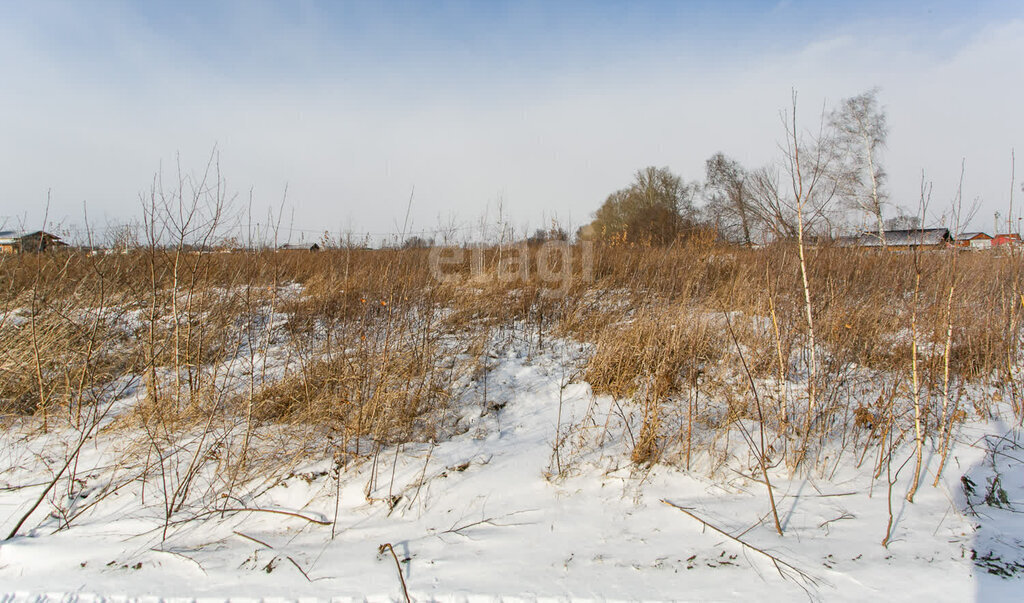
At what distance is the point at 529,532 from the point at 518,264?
6.68m

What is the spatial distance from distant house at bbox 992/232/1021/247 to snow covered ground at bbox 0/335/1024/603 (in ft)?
5.95

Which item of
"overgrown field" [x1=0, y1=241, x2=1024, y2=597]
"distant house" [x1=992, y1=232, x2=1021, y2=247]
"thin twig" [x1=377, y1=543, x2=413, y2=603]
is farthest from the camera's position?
"distant house" [x1=992, y1=232, x2=1021, y2=247]

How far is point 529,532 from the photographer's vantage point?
2018 millimetres

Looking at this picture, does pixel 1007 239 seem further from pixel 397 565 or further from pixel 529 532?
pixel 397 565

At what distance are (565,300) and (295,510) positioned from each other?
433cm

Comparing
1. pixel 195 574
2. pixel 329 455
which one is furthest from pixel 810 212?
pixel 195 574

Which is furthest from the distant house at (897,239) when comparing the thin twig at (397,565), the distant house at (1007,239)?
the thin twig at (397,565)

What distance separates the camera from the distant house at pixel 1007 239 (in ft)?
11.5

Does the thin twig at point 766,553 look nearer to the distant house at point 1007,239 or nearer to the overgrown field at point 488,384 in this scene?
the overgrown field at point 488,384

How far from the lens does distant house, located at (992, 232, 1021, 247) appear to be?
138 inches

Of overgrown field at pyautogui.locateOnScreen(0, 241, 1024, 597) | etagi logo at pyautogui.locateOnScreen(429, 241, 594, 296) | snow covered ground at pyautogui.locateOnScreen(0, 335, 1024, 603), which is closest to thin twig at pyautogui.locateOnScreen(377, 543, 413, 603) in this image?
snow covered ground at pyautogui.locateOnScreen(0, 335, 1024, 603)

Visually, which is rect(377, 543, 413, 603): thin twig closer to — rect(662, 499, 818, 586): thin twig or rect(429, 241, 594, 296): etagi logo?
rect(662, 499, 818, 586): thin twig

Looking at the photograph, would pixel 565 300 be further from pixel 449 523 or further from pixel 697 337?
pixel 449 523

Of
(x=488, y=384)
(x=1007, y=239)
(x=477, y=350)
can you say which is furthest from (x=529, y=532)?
(x=1007, y=239)
